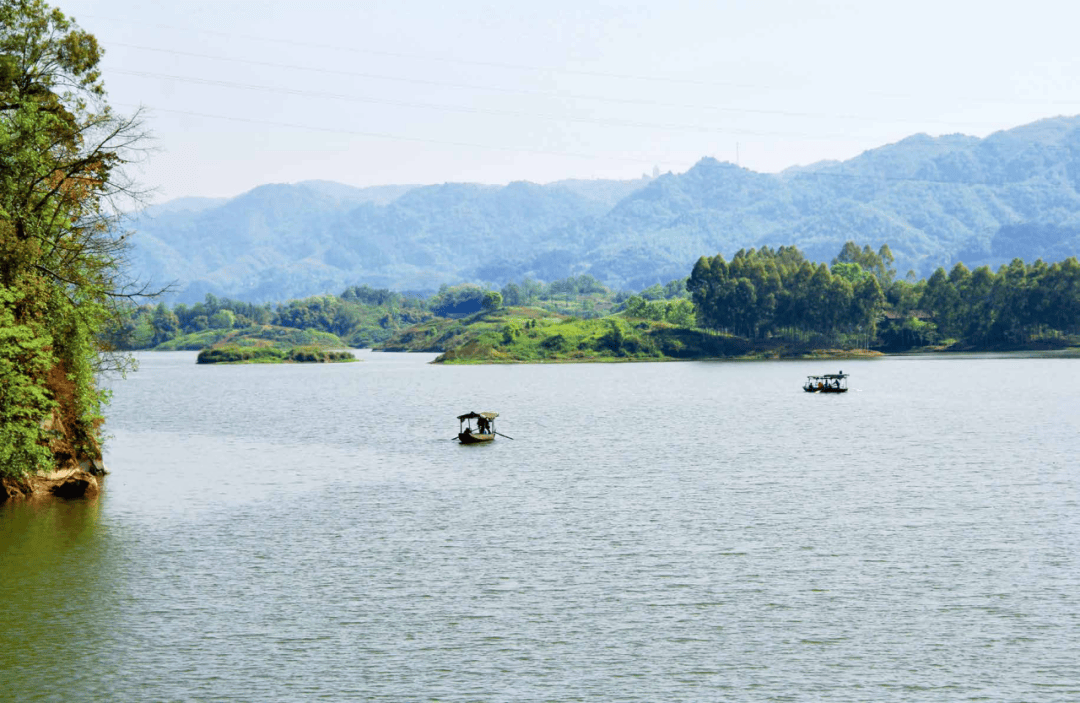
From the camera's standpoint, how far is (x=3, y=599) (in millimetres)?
47156

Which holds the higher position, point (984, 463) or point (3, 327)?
point (3, 327)

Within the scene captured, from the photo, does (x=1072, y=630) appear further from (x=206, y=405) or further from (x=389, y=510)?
(x=206, y=405)

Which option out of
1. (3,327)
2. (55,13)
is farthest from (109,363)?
(55,13)

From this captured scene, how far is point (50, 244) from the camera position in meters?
70.9

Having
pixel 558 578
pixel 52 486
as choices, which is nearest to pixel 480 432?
pixel 52 486

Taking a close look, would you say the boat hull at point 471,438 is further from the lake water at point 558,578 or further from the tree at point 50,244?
the tree at point 50,244

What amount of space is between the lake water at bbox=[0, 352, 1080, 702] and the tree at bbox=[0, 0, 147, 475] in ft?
25.1

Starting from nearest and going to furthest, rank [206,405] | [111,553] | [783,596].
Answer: [783,596] → [111,553] → [206,405]

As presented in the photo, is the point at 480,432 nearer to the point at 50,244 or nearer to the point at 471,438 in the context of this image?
the point at 471,438

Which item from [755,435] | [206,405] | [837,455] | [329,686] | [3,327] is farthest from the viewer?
[206,405]

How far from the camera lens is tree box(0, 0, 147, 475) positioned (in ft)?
215

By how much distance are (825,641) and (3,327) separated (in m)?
52.1

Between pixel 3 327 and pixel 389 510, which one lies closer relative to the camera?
pixel 3 327

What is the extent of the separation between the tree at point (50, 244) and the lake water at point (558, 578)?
25.1ft
